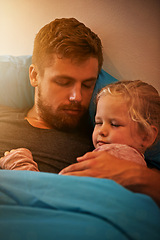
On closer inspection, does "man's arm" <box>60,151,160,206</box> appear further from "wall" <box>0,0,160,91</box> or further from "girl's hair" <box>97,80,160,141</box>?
"wall" <box>0,0,160,91</box>

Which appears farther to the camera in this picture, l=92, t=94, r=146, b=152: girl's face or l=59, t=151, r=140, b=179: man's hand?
l=92, t=94, r=146, b=152: girl's face

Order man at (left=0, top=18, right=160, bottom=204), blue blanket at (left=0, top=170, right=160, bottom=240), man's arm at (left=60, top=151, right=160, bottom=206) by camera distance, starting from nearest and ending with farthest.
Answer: blue blanket at (left=0, top=170, right=160, bottom=240)
man's arm at (left=60, top=151, right=160, bottom=206)
man at (left=0, top=18, right=160, bottom=204)

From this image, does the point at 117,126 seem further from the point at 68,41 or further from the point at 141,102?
the point at 68,41

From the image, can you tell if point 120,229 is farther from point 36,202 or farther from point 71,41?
point 71,41

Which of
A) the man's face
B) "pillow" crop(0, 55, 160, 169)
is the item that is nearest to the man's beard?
the man's face

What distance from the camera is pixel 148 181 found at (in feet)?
1.63

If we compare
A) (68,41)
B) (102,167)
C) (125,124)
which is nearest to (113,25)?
(68,41)

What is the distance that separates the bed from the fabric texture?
0.15m

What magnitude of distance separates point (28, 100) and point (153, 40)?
509 millimetres

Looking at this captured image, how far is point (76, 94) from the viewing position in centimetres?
76

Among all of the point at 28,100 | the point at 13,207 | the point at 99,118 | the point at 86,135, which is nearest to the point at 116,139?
the point at 99,118

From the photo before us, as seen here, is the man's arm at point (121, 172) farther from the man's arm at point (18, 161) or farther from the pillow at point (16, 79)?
the pillow at point (16, 79)

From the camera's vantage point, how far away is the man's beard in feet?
2.59

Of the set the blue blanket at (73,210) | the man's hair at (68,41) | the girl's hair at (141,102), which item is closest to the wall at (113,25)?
the man's hair at (68,41)
